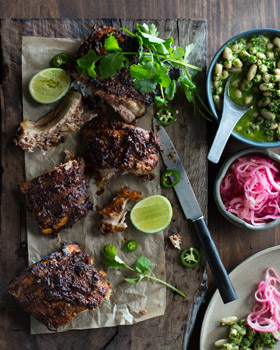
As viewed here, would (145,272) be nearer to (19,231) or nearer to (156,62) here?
(19,231)

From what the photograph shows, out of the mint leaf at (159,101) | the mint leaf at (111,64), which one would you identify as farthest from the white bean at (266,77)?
the mint leaf at (111,64)

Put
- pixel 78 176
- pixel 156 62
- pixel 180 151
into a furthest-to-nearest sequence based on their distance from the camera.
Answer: pixel 180 151
pixel 78 176
pixel 156 62

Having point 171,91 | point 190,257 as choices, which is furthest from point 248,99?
point 190,257

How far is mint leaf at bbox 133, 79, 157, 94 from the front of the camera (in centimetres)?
396

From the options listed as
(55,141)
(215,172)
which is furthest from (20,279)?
(215,172)

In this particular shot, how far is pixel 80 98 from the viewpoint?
425cm

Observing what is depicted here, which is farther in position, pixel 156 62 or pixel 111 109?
pixel 111 109

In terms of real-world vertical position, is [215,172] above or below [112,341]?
above

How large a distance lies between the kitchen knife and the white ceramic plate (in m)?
0.27

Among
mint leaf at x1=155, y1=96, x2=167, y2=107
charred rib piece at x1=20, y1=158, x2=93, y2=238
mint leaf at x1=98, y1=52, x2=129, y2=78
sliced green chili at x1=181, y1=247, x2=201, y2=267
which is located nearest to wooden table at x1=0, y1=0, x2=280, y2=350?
sliced green chili at x1=181, y1=247, x2=201, y2=267

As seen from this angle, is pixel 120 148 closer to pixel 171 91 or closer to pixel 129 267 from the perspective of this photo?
pixel 171 91

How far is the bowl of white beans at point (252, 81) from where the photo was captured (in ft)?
13.6

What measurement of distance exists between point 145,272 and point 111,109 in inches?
71.0

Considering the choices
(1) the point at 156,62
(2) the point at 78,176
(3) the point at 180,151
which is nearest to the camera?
(1) the point at 156,62
